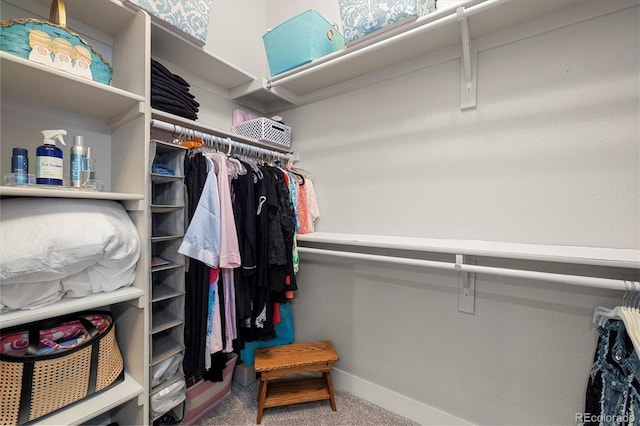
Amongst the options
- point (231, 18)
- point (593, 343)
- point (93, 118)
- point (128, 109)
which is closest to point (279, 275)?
point (128, 109)

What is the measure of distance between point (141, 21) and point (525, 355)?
91.3 inches

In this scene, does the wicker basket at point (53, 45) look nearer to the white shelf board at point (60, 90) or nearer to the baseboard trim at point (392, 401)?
the white shelf board at point (60, 90)

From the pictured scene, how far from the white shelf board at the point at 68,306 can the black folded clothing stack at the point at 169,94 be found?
88 cm

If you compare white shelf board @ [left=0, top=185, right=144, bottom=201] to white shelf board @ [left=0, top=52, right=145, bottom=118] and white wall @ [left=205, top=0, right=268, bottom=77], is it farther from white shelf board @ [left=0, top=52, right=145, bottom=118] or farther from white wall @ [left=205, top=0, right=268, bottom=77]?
white wall @ [left=205, top=0, right=268, bottom=77]

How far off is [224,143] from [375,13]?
3.39ft

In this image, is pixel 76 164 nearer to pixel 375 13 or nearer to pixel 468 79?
pixel 375 13

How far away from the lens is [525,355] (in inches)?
49.6

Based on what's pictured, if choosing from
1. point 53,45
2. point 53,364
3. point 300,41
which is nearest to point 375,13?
point 300,41

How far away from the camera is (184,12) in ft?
4.22

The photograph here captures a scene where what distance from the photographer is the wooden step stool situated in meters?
1.55

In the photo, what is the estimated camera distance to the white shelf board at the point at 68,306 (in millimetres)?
826

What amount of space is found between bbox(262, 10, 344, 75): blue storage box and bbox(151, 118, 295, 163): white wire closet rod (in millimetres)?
520

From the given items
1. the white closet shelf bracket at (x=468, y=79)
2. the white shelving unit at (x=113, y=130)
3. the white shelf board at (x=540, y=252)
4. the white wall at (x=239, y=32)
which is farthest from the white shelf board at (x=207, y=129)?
the white closet shelf bracket at (x=468, y=79)

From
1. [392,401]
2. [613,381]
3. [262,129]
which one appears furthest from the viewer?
[262,129]
